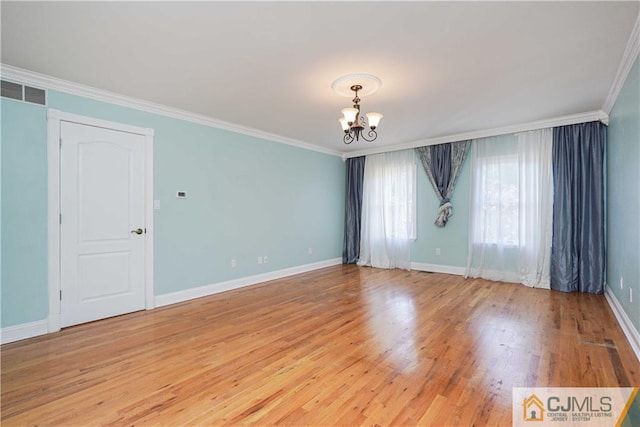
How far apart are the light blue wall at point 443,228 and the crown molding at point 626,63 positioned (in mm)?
2143

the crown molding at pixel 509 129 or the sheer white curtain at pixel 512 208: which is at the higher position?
the crown molding at pixel 509 129

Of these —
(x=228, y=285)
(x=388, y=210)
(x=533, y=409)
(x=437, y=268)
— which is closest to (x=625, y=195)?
(x=533, y=409)

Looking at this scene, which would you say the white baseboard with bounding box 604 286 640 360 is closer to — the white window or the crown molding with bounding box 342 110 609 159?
the white window

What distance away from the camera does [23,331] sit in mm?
3006

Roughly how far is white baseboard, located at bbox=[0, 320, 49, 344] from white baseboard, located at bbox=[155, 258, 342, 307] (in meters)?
1.11

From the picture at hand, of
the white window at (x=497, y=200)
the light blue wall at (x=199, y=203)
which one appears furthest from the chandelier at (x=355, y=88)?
the white window at (x=497, y=200)

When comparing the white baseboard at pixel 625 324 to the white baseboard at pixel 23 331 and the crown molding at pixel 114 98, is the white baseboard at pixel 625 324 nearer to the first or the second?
the crown molding at pixel 114 98

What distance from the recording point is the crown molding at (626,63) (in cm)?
240

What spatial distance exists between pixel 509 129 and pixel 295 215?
399 cm

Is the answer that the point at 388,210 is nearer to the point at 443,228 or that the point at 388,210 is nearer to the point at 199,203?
the point at 443,228

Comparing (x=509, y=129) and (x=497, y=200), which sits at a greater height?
(x=509, y=129)

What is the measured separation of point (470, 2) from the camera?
6.70 feet

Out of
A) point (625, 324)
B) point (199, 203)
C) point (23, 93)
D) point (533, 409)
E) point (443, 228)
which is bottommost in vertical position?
point (533, 409)

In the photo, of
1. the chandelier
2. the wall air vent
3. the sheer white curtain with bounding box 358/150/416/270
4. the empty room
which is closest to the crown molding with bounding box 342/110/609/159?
the empty room
